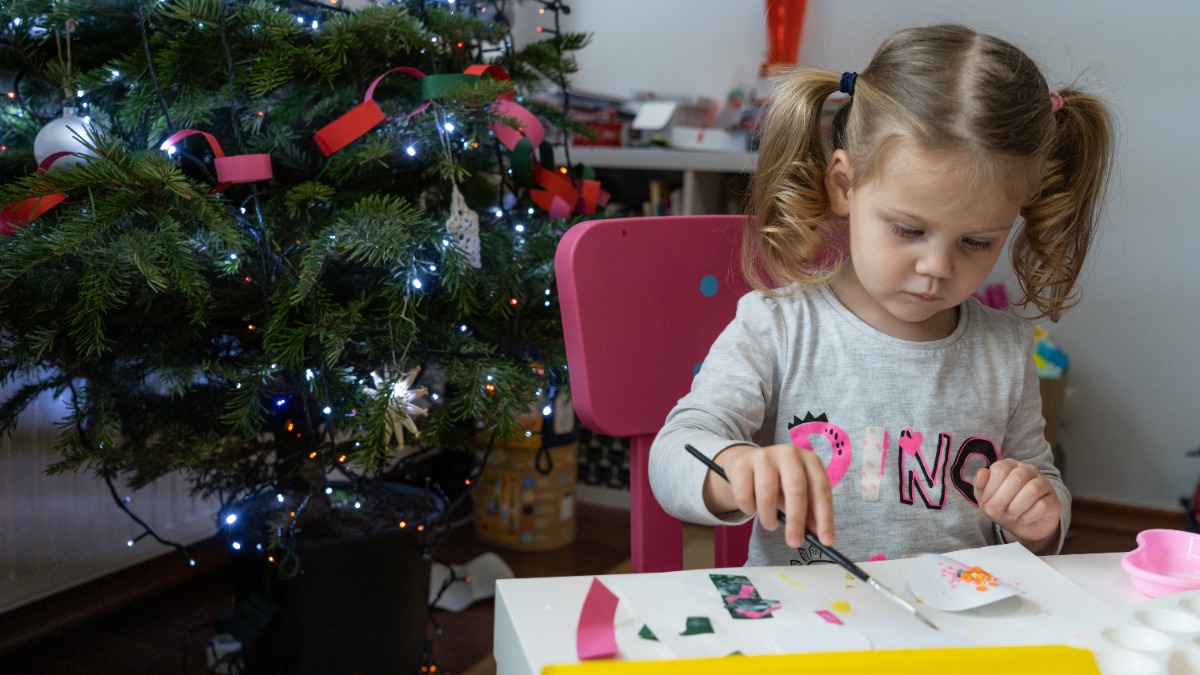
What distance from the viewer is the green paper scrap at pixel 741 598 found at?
1.80 feet

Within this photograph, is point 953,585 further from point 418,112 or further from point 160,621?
point 160,621

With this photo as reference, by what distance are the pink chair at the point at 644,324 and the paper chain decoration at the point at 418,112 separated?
334 mm

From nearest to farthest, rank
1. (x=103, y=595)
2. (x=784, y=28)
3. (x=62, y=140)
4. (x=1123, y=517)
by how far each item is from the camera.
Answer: (x=62, y=140) < (x=103, y=595) < (x=1123, y=517) < (x=784, y=28)

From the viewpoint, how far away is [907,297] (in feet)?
2.83

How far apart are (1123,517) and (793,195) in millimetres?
1669

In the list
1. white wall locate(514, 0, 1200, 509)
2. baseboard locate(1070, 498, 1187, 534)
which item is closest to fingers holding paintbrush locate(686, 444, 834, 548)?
white wall locate(514, 0, 1200, 509)

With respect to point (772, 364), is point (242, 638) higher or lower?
lower

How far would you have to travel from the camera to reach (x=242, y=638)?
51.8 inches

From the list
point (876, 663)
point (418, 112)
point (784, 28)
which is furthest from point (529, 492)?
point (876, 663)

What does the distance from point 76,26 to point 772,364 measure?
2.88 feet

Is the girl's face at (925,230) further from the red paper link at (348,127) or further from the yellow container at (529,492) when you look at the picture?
the yellow container at (529,492)

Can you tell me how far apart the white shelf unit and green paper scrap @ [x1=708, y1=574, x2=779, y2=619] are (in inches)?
61.4

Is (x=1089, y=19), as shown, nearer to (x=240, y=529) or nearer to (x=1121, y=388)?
(x=1121, y=388)

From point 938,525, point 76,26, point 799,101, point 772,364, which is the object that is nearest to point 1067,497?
point 938,525
